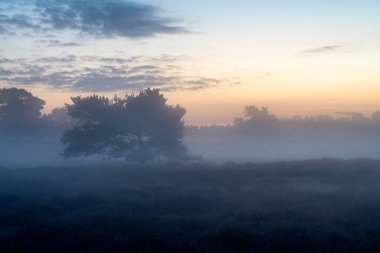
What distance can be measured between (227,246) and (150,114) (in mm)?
32979

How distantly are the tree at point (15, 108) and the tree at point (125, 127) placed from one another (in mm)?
33103

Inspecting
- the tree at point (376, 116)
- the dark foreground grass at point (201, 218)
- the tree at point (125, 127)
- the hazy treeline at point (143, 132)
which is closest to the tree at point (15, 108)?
the hazy treeline at point (143, 132)

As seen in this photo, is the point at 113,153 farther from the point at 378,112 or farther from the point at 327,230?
the point at 378,112

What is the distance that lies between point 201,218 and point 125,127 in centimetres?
2959

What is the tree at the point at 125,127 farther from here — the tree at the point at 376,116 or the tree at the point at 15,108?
the tree at the point at 376,116

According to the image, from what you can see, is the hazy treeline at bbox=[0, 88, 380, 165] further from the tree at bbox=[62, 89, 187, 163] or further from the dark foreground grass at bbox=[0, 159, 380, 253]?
the dark foreground grass at bbox=[0, 159, 380, 253]

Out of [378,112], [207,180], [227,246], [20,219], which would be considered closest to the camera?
[227,246]

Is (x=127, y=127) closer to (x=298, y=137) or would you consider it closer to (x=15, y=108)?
(x=15, y=108)

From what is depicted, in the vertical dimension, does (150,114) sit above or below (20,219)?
above

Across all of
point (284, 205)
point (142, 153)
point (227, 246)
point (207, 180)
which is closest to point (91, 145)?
point (142, 153)

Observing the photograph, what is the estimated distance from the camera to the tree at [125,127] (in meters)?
42.5

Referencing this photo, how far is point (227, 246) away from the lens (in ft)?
35.0

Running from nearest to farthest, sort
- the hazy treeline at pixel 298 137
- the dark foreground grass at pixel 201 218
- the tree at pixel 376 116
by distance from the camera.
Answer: the dark foreground grass at pixel 201 218
the hazy treeline at pixel 298 137
the tree at pixel 376 116

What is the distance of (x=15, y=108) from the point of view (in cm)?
7362
